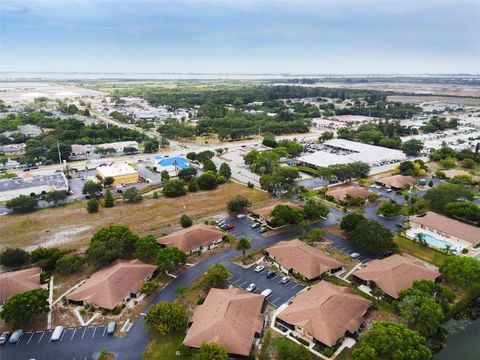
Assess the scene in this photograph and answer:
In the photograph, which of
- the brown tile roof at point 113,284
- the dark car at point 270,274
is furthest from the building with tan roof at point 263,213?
the brown tile roof at point 113,284

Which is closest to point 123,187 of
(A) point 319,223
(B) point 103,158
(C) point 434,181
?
(B) point 103,158

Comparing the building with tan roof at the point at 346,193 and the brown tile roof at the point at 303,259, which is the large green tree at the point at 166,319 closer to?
the brown tile roof at the point at 303,259

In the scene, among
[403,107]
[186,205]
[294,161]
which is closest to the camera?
[186,205]

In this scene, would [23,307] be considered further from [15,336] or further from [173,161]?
[173,161]

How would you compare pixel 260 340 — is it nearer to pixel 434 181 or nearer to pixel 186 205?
pixel 186 205

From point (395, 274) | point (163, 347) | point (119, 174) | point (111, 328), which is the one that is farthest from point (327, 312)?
point (119, 174)

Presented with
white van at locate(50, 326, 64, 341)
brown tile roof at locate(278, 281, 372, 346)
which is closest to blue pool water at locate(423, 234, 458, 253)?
brown tile roof at locate(278, 281, 372, 346)
